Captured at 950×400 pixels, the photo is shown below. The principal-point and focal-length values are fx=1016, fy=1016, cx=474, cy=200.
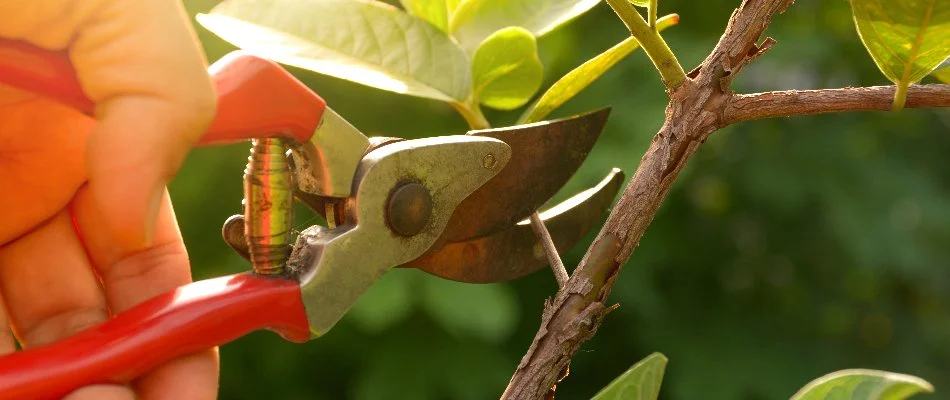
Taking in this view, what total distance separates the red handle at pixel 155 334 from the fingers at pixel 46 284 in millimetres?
72

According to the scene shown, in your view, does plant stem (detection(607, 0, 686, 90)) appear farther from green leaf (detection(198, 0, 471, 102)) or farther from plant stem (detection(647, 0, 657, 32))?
green leaf (detection(198, 0, 471, 102))

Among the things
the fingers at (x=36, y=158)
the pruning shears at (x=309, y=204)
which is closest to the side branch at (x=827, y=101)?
the pruning shears at (x=309, y=204)

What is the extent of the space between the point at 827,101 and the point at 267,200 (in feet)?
0.98

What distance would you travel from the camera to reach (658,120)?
1.51 meters

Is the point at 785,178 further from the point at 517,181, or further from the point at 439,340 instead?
the point at 517,181

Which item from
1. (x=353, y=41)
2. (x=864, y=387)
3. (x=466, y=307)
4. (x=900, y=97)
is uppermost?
(x=353, y=41)

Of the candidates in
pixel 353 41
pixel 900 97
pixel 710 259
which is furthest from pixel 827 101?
pixel 710 259

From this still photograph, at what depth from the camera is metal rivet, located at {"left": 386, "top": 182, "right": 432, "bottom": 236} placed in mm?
531

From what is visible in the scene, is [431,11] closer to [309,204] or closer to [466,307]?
[309,204]

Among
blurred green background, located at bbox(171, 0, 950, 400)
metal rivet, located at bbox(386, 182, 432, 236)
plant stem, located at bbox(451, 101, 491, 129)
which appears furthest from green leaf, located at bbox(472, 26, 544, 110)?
blurred green background, located at bbox(171, 0, 950, 400)

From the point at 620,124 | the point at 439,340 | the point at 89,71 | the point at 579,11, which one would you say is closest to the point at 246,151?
the point at 439,340

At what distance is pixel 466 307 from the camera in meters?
1.47

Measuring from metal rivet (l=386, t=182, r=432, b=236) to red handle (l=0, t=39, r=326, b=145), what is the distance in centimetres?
6

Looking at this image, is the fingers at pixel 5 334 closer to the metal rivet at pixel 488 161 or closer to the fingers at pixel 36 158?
the fingers at pixel 36 158
